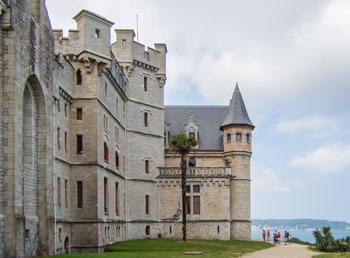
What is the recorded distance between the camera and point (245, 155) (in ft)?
190

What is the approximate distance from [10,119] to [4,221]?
4.35m

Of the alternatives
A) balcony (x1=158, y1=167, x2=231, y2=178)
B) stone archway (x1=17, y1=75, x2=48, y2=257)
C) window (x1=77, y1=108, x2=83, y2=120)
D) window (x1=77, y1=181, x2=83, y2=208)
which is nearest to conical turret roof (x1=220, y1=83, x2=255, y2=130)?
balcony (x1=158, y1=167, x2=231, y2=178)

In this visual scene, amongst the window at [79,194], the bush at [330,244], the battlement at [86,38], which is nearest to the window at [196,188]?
the bush at [330,244]

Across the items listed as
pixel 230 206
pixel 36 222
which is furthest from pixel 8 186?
pixel 230 206

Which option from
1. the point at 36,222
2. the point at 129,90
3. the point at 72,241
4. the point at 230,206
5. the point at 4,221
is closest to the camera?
the point at 4,221

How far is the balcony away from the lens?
55.5m

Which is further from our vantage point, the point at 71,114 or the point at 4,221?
the point at 71,114

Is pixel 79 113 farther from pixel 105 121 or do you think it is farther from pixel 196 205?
pixel 196 205

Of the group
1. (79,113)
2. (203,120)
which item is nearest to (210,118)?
(203,120)

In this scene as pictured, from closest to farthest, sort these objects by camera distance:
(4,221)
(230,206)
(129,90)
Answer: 1. (4,221)
2. (129,90)
3. (230,206)

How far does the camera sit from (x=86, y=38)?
124ft

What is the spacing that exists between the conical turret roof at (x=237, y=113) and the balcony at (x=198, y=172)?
5.05 metres

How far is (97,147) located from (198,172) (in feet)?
63.6

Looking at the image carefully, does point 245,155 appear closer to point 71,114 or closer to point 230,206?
point 230,206
